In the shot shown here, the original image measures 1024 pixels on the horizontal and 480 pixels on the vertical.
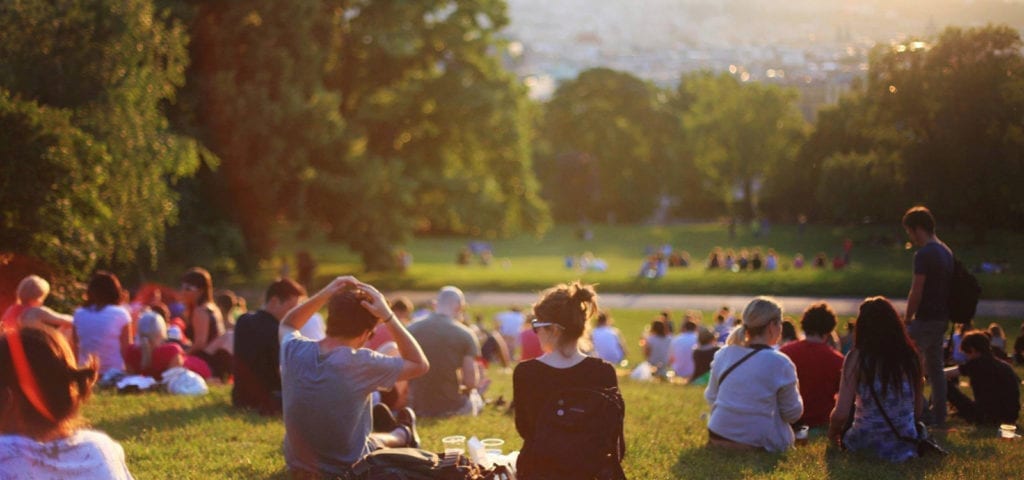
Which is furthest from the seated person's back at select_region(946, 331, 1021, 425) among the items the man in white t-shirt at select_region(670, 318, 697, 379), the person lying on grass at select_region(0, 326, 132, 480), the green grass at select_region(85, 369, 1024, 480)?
the person lying on grass at select_region(0, 326, 132, 480)

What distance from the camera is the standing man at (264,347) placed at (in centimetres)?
957

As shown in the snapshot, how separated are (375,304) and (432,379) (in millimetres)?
4023

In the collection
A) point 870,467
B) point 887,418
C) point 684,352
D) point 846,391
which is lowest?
point 684,352

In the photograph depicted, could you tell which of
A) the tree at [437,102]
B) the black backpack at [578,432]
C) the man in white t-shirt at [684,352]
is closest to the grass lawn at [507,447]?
the black backpack at [578,432]

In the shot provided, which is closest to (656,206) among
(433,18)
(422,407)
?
(433,18)

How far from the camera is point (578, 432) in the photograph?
5902 mm

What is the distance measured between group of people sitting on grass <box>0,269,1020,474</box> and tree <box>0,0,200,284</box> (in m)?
5.15

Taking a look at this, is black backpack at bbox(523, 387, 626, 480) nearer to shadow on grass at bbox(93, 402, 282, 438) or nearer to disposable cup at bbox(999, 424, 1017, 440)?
shadow on grass at bbox(93, 402, 282, 438)

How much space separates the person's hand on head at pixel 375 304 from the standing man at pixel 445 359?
3.60 metres

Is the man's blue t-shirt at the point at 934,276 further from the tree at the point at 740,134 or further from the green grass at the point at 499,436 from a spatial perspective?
the tree at the point at 740,134

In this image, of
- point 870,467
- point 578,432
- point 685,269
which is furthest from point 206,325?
point 685,269

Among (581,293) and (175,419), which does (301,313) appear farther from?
(175,419)

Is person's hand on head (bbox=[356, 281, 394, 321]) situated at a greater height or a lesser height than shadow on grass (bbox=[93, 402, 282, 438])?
greater

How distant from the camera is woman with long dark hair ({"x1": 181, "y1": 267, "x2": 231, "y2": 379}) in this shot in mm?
11766
